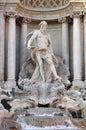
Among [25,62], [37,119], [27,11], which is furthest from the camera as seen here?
[27,11]

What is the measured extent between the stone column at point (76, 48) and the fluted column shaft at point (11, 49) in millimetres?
3025

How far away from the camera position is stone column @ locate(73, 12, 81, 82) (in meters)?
19.4

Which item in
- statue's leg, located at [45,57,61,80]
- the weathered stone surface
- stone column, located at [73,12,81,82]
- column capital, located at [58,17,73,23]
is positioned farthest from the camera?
column capital, located at [58,17,73,23]

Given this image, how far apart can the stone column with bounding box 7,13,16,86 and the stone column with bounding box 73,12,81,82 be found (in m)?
3.02

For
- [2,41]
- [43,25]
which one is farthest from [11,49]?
[43,25]

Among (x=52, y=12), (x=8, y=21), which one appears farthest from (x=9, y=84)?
(x=52, y=12)

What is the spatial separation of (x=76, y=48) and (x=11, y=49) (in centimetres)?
325

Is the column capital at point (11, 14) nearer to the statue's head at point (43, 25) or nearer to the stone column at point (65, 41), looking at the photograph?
the statue's head at point (43, 25)

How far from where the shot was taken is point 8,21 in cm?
1994

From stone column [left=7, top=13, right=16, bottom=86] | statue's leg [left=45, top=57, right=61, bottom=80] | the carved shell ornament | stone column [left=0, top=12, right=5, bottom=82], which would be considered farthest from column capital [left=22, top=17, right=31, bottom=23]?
statue's leg [left=45, top=57, right=61, bottom=80]

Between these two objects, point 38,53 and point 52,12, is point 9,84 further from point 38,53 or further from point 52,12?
point 52,12

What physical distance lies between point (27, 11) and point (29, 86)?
4.73 metres

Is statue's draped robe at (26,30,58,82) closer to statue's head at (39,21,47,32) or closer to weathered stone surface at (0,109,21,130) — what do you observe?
statue's head at (39,21,47,32)

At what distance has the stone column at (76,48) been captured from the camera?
19.4 meters
